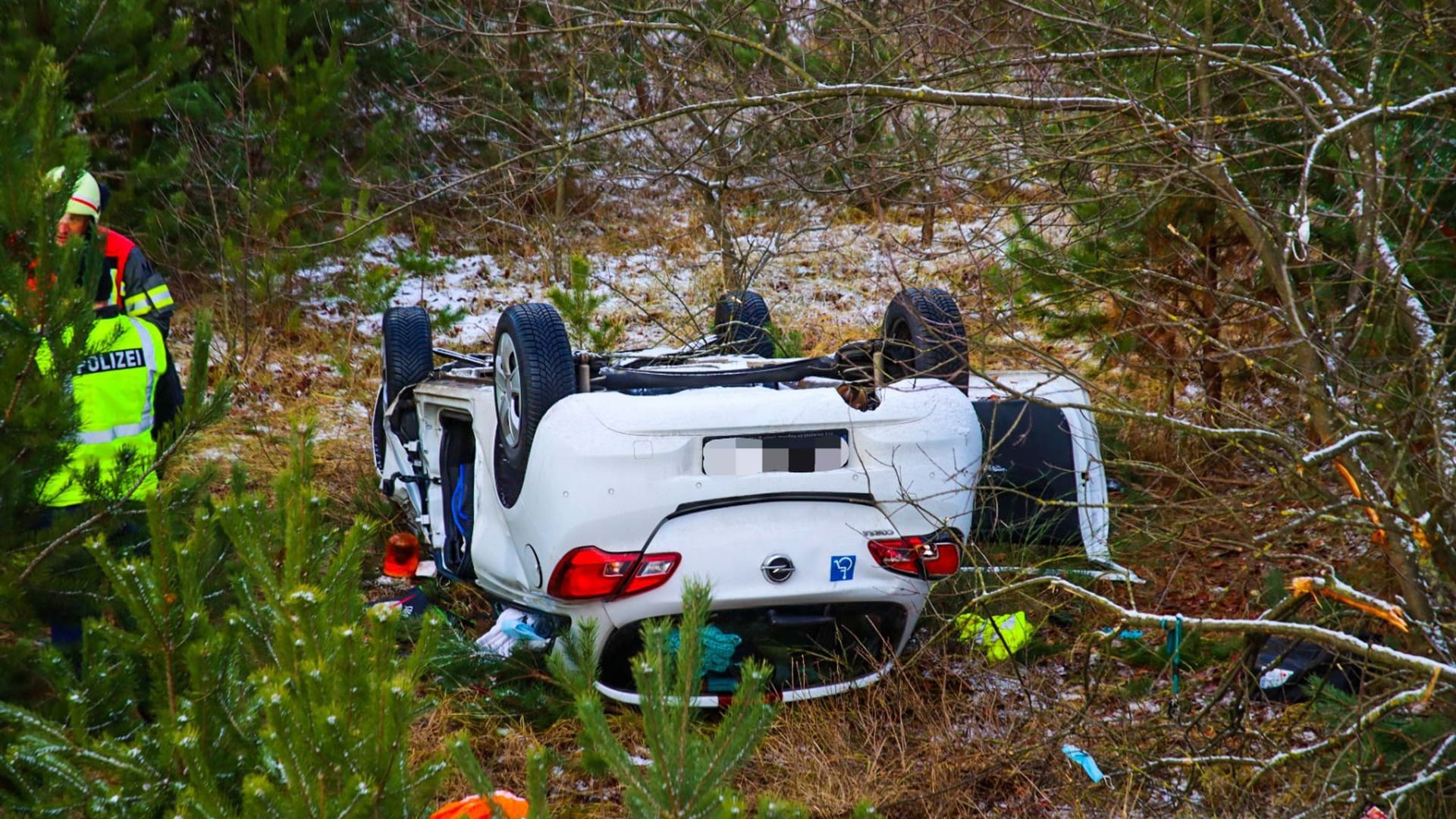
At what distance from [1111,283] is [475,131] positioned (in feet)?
33.0

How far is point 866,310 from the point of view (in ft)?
37.4

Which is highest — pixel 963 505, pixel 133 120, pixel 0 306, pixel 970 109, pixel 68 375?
pixel 133 120

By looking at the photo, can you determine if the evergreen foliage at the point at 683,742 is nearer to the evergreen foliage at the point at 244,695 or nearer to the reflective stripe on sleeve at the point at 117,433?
the evergreen foliage at the point at 244,695

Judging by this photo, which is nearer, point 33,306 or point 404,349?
point 33,306

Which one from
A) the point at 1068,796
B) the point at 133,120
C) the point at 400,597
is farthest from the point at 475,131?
the point at 1068,796

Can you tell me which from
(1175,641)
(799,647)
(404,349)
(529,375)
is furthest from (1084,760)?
(404,349)

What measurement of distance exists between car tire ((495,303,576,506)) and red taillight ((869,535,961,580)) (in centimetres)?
117

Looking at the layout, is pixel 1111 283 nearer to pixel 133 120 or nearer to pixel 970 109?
pixel 970 109

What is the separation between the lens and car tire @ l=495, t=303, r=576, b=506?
379 cm

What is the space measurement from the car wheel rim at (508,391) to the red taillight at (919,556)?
50.2 inches

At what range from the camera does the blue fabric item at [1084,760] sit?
11.1 feet

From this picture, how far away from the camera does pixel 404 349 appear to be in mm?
5496

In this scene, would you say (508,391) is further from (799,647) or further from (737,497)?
(799,647)

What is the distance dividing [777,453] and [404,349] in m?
2.49
